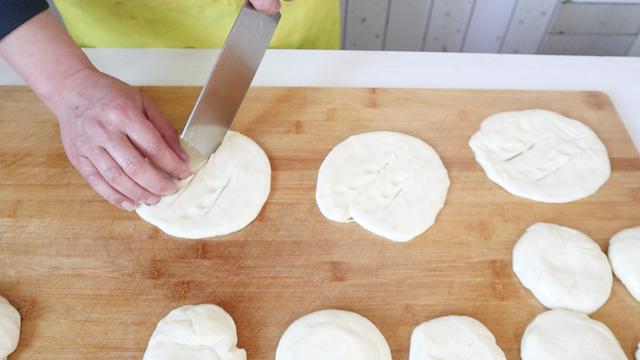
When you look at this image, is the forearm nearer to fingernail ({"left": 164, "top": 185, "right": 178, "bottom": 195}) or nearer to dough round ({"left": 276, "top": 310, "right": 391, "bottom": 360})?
fingernail ({"left": 164, "top": 185, "right": 178, "bottom": 195})

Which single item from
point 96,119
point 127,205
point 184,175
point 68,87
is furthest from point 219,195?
point 68,87

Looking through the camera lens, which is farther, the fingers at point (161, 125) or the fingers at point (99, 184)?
the fingers at point (161, 125)

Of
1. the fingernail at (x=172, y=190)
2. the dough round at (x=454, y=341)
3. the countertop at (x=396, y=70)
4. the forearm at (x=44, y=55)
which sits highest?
the forearm at (x=44, y=55)

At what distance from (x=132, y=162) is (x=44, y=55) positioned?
0.37m

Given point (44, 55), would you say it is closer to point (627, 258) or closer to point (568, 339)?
point (568, 339)

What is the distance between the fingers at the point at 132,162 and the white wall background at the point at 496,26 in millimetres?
1414

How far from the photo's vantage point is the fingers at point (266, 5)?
4.09 feet

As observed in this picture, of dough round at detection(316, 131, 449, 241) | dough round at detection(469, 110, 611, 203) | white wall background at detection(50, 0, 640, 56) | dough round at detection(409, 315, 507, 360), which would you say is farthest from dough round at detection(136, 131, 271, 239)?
white wall background at detection(50, 0, 640, 56)

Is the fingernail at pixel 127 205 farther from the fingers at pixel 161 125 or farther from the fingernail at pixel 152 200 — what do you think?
the fingers at pixel 161 125

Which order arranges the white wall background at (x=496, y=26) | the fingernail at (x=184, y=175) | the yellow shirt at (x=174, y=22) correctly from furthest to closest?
the white wall background at (x=496, y=26)
the yellow shirt at (x=174, y=22)
the fingernail at (x=184, y=175)

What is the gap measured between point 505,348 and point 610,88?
0.98 metres

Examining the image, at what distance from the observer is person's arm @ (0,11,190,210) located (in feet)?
4.02

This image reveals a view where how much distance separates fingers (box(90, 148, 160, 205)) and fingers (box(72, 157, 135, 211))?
13mm

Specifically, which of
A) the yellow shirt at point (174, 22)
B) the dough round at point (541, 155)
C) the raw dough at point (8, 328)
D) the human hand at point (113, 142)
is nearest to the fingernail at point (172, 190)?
the human hand at point (113, 142)
